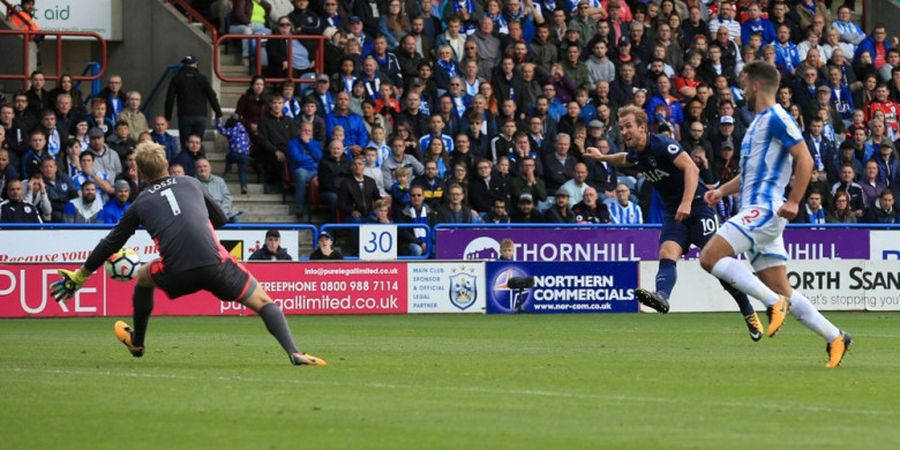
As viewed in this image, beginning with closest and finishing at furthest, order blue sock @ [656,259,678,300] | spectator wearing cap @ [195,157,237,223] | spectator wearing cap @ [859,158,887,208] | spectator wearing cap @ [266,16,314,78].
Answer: blue sock @ [656,259,678,300]
spectator wearing cap @ [195,157,237,223]
spectator wearing cap @ [266,16,314,78]
spectator wearing cap @ [859,158,887,208]

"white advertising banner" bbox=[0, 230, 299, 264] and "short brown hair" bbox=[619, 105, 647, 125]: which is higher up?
"short brown hair" bbox=[619, 105, 647, 125]

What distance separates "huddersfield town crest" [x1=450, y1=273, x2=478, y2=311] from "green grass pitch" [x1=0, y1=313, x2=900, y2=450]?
21.3 ft

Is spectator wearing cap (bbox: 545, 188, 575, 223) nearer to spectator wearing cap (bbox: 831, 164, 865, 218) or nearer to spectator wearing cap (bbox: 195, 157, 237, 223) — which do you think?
spectator wearing cap (bbox: 195, 157, 237, 223)

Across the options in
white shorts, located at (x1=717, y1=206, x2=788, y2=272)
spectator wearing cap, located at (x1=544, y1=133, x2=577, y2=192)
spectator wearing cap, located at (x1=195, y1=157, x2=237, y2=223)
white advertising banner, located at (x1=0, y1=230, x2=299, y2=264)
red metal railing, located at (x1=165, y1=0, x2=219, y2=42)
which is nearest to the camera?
white shorts, located at (x1=717, y1=206, x2=788, y2=272)

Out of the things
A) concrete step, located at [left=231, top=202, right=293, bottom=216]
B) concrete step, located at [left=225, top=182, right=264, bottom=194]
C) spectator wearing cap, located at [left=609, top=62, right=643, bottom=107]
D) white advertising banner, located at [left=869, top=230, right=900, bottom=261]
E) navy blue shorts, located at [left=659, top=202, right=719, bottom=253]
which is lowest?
white advertising banner, located at [left=869, top=230, right=900, bottom=261]

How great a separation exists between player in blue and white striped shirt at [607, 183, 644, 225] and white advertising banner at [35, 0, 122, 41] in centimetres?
925

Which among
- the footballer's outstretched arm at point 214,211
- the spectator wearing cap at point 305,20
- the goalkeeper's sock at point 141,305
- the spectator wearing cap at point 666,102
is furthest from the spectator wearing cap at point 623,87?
the footballer's outstretched arm at point 214,211

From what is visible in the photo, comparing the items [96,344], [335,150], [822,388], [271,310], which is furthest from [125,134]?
[822,388]

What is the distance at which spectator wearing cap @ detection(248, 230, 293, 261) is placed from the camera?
25.2 meters

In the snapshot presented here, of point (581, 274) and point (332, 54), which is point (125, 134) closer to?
point (332, 54)

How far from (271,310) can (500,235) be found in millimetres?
14779

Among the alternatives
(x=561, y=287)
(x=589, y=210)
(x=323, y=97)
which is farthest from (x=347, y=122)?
(x=561, y=287)

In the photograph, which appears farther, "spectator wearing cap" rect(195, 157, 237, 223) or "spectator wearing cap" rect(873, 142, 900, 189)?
"spectator wearing cap" rect(873, 142, 900, 189)

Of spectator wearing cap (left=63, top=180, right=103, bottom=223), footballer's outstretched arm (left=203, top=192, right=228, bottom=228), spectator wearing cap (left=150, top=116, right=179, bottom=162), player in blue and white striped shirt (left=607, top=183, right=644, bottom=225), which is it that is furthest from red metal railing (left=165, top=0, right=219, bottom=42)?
footballer's outstretched arm (left=203, top=192, right=228, bottom=228)
